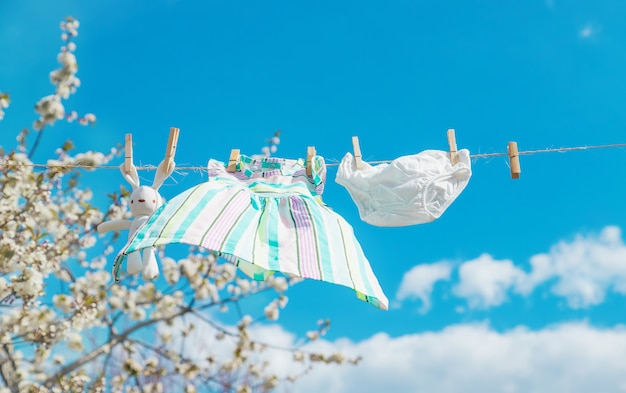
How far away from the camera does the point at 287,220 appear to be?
2684mm

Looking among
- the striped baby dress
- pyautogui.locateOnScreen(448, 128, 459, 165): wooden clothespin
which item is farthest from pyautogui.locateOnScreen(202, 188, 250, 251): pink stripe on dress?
pyautogui.locateOnScreen(448, 128, 459, 165): wooden clothespin

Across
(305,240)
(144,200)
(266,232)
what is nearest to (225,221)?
(266,232)

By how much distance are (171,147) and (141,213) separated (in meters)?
0.33

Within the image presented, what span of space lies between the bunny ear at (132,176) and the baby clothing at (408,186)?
2.88 feet

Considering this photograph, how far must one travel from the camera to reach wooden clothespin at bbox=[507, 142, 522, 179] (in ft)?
9.45

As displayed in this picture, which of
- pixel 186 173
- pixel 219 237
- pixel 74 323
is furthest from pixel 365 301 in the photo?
pixel 74 323

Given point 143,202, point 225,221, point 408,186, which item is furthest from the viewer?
point 408,186

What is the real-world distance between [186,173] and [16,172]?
1.63 meters

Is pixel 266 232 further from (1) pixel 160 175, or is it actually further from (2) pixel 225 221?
(1) pixel 160 175

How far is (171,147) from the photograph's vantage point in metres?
2.91

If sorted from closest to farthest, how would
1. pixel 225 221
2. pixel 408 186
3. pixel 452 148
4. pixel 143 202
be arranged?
1. pixel 225 221
2. pixel 143 202
3. pixel 408 186
4. pixel 452 148

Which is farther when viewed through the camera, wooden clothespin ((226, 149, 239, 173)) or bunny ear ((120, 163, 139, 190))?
wooden clothespin ((226, 149, 239, 173))

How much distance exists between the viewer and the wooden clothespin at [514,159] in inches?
113

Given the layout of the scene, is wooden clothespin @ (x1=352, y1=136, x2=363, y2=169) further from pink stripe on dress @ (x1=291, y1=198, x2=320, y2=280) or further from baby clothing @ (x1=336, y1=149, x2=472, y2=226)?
pink stripe on dress @ (x1=291, y1=198, x2=320, y2=280)
